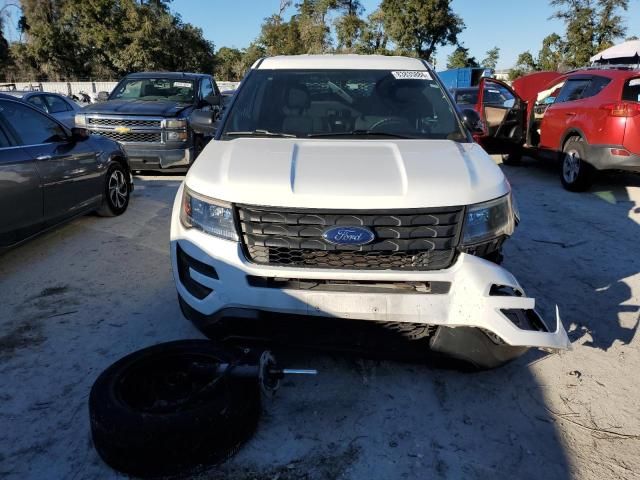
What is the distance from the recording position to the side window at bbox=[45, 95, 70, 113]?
35.9 feet

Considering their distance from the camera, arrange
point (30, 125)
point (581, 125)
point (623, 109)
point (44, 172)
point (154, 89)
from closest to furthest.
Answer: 1. point (44, 172)
2. point (30, 125)
3. point (623, 109)
4. point (581, 125)
5. point (154, 89)

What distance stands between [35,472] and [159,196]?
5.68 meters

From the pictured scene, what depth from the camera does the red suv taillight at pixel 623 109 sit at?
6.73 metres

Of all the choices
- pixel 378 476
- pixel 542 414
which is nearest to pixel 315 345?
pixel 378 476

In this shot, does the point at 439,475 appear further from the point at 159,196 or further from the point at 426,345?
the point at 159,196

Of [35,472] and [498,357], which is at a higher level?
[498,357]

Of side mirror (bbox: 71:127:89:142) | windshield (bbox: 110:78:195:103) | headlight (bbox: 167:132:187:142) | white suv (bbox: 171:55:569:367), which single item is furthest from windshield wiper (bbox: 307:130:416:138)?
windshield (bbox: 110:78:195:103)

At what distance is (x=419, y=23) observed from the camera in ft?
141

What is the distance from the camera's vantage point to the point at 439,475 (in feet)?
7.36

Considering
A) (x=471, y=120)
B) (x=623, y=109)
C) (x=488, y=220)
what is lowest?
(x=488, y=220)

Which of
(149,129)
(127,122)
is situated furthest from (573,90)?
(127,122)

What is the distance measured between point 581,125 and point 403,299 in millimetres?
6544

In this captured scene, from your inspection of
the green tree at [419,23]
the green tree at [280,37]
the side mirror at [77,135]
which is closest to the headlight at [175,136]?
the side mirror at [77,135]

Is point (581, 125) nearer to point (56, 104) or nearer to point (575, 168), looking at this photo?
point (575, 168)
